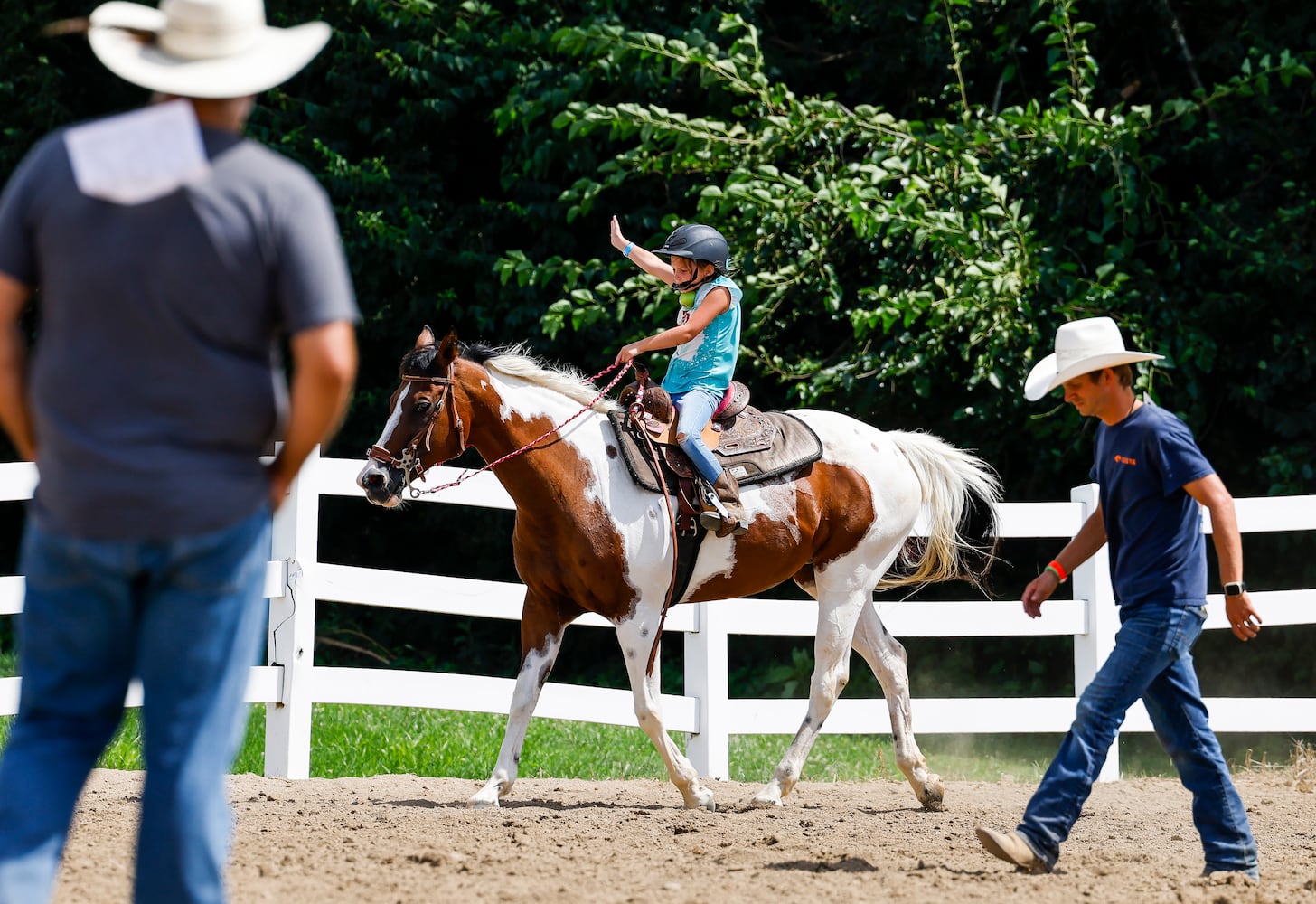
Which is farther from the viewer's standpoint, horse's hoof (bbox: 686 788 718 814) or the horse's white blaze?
horse's hoof (bbox: 686 788 718 814)

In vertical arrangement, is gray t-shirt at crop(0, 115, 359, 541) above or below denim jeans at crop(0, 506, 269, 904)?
above

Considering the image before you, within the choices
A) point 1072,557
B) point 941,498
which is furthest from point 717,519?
point 1072,557

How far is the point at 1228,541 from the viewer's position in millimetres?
4918

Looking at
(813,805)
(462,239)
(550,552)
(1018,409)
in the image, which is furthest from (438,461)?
(462,239)

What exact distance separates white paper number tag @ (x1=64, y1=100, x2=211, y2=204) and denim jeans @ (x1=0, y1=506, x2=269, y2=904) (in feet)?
2.14

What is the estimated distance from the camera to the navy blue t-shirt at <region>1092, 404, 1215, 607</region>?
16.3 feet

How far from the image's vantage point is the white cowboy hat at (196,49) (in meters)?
2.78

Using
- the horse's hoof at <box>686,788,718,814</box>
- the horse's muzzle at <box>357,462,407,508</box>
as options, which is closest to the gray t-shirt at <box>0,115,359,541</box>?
the horse's muzzle at <box>357,462,407,508</box>

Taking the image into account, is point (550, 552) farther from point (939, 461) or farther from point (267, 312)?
point (267, 312)

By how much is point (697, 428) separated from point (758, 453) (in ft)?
1.68

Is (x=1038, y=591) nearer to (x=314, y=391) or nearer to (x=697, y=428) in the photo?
(x=697, y=428)

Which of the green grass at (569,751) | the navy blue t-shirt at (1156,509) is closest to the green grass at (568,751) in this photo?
the green grass at (569,751)

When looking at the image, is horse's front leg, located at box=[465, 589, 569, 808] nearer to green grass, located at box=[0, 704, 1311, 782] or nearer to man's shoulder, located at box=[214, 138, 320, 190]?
green grass, located at box=[0, 704, 1311, 782]

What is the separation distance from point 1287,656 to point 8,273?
11.8 m
